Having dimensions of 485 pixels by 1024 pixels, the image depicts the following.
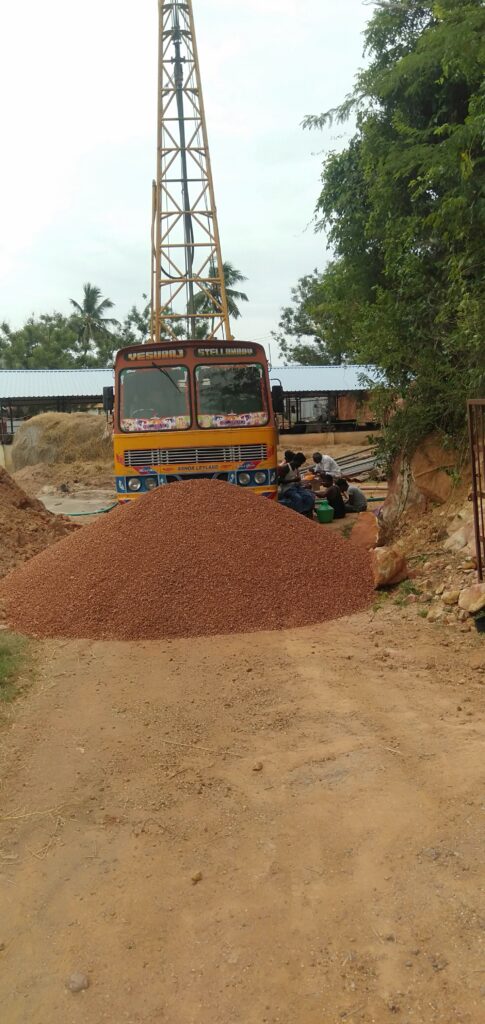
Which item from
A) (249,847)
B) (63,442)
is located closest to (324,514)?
(249,847)

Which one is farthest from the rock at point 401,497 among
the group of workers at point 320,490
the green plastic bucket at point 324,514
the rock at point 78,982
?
the rock at point 78,982

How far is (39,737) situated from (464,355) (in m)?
6.16

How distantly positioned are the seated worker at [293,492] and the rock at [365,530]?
2.73 feet

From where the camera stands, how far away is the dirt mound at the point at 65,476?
2288 cm

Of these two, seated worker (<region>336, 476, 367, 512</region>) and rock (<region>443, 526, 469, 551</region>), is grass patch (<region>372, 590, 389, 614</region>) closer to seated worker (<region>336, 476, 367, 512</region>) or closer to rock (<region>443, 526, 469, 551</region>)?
rock (<region>443, 526, 469, 551</region>)

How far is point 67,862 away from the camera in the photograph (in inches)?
123

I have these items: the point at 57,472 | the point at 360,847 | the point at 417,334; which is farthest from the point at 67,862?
the point at 57,472

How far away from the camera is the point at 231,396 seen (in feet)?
31.9

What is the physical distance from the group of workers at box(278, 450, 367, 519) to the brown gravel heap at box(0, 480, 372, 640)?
3663 mm

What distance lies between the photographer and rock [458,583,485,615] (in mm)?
5855

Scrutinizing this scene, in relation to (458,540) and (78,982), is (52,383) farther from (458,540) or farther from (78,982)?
(78,982)

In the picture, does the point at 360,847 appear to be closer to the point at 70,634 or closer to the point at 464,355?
the point at 70,634

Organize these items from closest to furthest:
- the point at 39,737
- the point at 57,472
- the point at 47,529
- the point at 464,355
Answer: the point at 39,737, the point at 464,355, the point at 47,529, the point at 57,472

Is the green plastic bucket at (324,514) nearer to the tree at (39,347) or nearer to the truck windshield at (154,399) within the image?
Result: the truck windshield at (154,399)
